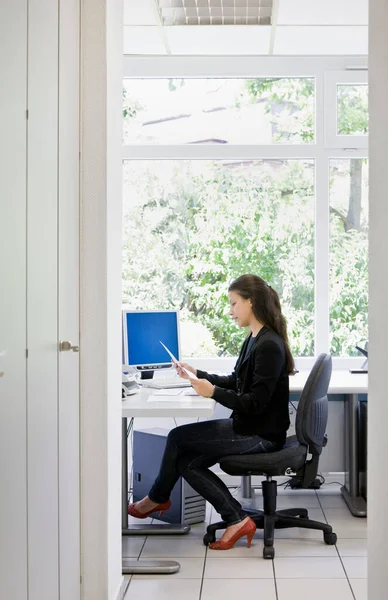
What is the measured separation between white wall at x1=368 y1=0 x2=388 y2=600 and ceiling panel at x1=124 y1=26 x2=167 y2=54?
205 centimetres

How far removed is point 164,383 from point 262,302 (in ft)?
2.50

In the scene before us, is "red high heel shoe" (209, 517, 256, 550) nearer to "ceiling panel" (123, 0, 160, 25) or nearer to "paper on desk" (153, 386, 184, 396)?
"paper on desk" (153, 386, 184, 396)

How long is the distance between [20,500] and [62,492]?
1.66 ft

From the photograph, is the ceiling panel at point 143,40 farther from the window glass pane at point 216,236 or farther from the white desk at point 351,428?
the white desk at point 351,428

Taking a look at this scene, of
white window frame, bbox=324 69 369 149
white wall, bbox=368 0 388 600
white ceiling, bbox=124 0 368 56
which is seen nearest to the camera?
white wall, bbox=368 0 388 600

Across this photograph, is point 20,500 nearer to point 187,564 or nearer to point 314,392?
point 187,564

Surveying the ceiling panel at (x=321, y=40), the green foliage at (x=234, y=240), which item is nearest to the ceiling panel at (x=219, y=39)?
the ceiling panel at (x=321, y=40)

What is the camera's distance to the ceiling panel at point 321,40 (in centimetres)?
425

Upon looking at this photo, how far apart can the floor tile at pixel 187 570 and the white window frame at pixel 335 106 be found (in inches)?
108

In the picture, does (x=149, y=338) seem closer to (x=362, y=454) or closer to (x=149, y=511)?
(x=149, y=511)

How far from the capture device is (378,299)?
2393mm

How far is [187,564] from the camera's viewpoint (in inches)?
134

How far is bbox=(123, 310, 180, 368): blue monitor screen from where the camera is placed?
4113mm

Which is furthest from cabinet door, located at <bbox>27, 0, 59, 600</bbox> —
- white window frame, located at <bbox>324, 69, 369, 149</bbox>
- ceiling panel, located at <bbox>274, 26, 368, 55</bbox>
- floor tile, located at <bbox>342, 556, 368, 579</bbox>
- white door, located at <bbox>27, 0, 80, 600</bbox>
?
white window frame, located at <bbox>324, 69, 369, 149</bbox>
